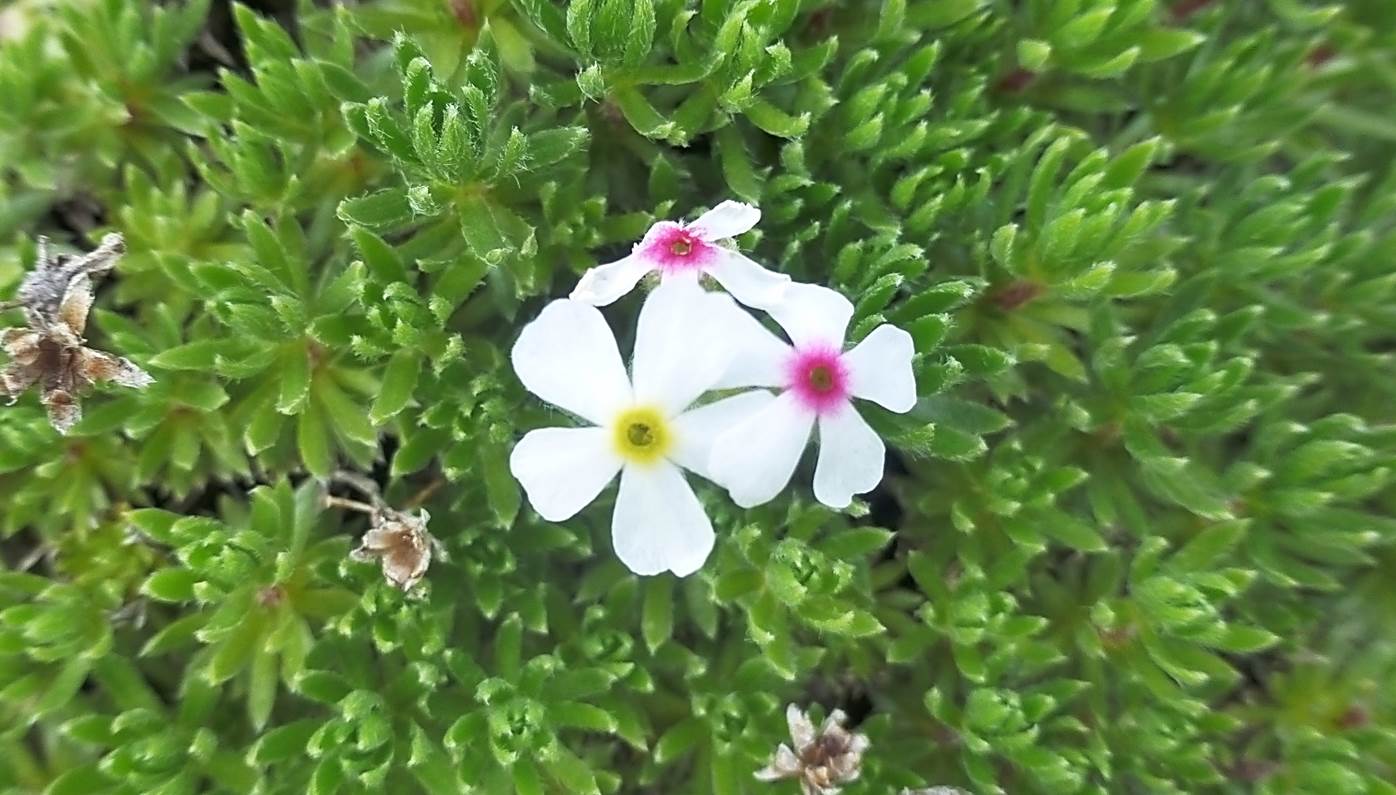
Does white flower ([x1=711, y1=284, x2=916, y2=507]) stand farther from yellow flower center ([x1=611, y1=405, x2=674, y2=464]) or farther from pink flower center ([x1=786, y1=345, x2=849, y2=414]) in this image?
yellow flower center ([x1=611, y1=405, x2=674, y2=464])

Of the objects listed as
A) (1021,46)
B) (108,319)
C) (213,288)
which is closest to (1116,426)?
(1021,46)

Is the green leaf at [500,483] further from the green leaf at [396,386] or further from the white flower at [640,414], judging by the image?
the white flower at [640,414]

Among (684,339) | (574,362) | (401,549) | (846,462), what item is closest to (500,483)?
(401,549)

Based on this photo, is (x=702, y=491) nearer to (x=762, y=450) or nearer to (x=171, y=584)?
(x=762, y=450)

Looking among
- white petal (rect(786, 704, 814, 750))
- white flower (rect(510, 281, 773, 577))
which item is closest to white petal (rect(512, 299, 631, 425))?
white flower (rect(510, 281, 773, 577))

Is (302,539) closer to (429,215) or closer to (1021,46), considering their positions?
(429,215)

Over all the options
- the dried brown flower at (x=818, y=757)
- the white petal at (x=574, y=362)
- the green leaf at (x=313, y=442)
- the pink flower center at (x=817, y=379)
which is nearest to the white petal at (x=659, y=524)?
the white petal at (x=574, y=362)
